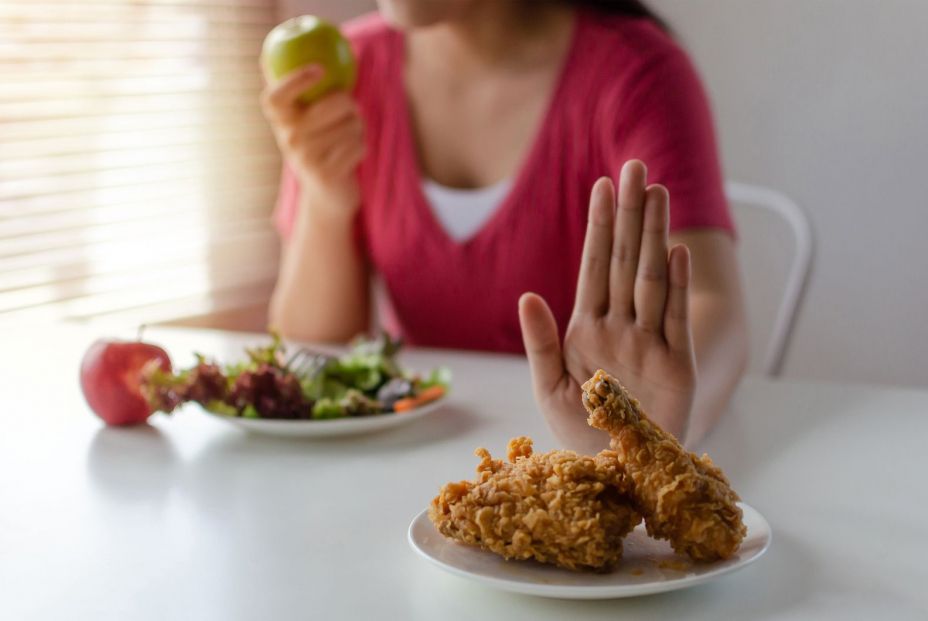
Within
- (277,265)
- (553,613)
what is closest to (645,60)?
(553,613)

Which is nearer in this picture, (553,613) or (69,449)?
(553,613)

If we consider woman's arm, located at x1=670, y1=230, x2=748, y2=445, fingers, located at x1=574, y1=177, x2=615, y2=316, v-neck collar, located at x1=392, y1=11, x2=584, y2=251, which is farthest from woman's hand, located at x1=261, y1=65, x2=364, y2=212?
fingers, located at x1=574, y1=177, x2=615, y2=316

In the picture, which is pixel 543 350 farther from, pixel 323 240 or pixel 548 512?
pixel 323 240

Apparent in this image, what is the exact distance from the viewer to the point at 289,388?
3.63 ft

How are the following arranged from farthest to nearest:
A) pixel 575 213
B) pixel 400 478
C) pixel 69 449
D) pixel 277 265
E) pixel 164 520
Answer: pixel 277 265
pixel 575 213
pixel 69 449
pixel 400 478
pixel 164 520

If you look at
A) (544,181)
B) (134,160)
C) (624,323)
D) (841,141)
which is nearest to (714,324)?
(624,323)

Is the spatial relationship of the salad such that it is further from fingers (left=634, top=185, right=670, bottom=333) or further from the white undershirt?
the white undershirt

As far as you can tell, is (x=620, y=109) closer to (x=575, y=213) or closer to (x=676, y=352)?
(x=575, y=213)

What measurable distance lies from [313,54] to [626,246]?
703mm

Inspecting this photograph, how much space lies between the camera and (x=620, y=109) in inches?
62.2

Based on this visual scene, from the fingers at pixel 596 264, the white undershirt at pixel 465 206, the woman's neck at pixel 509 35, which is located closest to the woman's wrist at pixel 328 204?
the white undershirt at pixel 465 206

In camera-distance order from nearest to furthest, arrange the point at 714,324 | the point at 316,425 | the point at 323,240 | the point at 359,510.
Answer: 1. the point at 359,510
2. the point at 316,425
3. the point at 714,324
4. the point at 323,240

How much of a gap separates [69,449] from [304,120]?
61cm

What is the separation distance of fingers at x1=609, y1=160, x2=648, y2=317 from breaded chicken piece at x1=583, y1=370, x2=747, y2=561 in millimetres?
231
